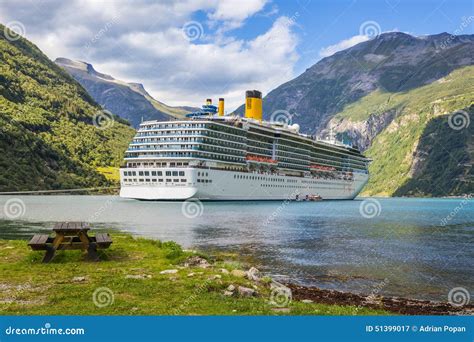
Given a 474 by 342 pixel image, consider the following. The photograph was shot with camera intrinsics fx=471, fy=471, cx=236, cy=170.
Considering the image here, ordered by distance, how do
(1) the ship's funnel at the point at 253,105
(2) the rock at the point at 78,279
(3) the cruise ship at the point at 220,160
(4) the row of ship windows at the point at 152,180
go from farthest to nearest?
(1) the ship's funnel at the point at 253,105
(3) the cruise ship at the point at 220,160
(4) the row of ship windows at the point at 152,180
(2) the rock at the point at 78,279

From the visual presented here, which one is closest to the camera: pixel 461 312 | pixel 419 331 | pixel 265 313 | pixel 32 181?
pixel 419 331

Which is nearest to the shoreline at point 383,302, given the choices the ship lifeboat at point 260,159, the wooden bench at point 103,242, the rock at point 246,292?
the rock at point 246,292

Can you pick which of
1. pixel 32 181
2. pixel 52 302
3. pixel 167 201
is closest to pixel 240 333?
pixel 52 302

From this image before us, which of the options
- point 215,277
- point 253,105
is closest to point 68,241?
point 215,277

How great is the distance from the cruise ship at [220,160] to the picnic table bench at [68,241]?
3481 inches

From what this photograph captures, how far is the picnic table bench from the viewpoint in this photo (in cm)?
2153

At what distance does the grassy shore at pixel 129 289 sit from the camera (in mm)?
14109

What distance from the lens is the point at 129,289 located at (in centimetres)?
1656

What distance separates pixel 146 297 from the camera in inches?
612

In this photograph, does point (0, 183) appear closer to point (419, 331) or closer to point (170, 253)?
point (170, 253)

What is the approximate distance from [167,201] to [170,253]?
306ft

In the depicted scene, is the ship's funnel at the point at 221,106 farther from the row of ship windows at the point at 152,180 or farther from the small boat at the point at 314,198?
the row of ship windows at the point at 152,180

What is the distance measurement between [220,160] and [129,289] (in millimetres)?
108224

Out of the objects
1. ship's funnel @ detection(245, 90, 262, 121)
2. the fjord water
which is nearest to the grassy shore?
the fjord water
